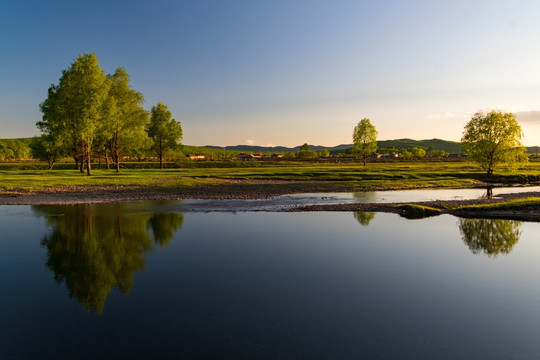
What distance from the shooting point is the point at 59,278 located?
46.5ft

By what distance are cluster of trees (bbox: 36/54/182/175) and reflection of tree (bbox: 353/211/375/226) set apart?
46.6 meters

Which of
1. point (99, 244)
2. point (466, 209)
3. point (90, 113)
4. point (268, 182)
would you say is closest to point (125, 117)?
point (90, 113)

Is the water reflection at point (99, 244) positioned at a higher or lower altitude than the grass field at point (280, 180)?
lower

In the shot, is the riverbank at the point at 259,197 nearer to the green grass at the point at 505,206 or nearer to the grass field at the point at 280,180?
the green grass at the point at 505,206

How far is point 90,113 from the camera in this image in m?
58.6

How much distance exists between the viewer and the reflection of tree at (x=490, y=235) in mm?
19359

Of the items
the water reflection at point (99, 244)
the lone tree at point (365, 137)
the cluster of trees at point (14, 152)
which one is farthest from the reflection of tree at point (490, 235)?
the cluster of trees at point (14, 152)

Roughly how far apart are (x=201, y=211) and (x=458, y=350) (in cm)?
2539

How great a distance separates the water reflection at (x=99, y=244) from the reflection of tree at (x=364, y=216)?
13486 mm

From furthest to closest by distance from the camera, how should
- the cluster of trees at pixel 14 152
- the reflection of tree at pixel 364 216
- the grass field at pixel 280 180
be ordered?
the cluster of trees at pixel 14 152 → the grass field at pixel 280 180 → the reflection of tree at pixel 364 216

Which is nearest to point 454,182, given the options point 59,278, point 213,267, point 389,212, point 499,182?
point 499,182

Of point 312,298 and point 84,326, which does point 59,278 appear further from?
point 312,298

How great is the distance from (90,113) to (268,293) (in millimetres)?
56620

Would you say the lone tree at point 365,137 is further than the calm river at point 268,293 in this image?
Yes
